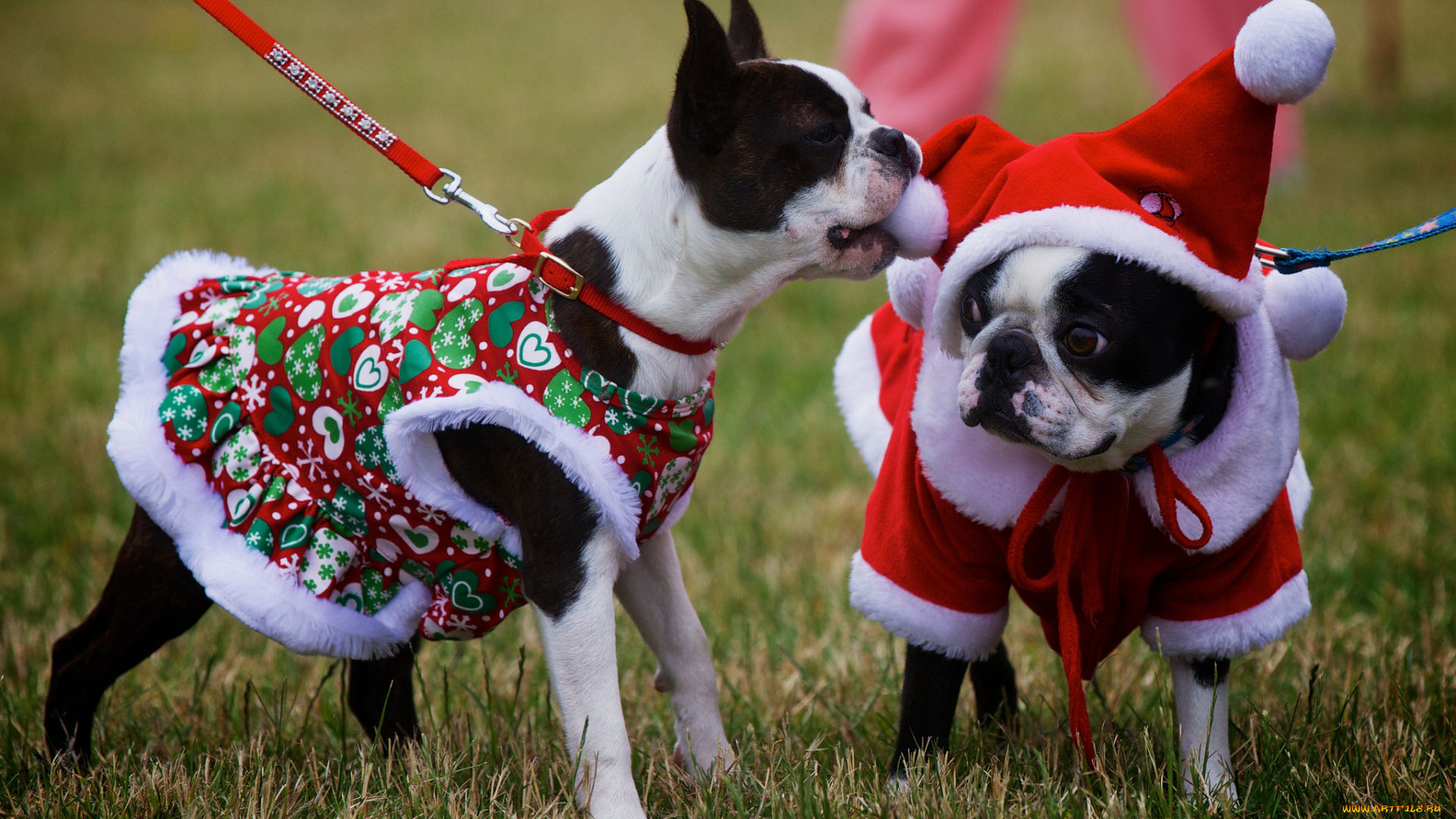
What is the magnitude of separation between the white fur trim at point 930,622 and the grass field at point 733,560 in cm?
25

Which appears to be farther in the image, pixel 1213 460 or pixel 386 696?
pixel 386 696

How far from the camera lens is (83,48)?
13.9 meters

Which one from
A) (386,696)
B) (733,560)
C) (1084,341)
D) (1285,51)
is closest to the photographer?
(1285,51)

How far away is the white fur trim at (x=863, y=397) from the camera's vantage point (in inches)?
103

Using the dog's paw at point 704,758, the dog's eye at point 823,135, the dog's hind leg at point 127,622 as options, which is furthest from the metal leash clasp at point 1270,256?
the dog's hind leg at point 127,622

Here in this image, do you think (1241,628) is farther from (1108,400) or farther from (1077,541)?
(1108,400)

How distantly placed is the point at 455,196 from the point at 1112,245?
4.16 feet

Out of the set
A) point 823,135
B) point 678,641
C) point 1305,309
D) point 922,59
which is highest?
point 922,59

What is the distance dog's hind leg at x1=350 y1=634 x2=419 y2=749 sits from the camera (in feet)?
8.57

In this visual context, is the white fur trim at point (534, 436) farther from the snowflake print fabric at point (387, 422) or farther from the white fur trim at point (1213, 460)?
the white fur trim at point (1213, 460)

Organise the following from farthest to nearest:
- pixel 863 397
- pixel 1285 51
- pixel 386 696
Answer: pixel 863 397 → pixel 386 696 → pixel 1285 51

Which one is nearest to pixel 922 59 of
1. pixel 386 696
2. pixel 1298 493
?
pixel 1298 493

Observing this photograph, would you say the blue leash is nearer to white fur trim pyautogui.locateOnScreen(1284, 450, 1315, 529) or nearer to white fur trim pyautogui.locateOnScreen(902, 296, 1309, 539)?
white fur trim pyautogui.locateOnScreen(902, 296, 1309, 539)

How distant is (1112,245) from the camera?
6.20 ft
